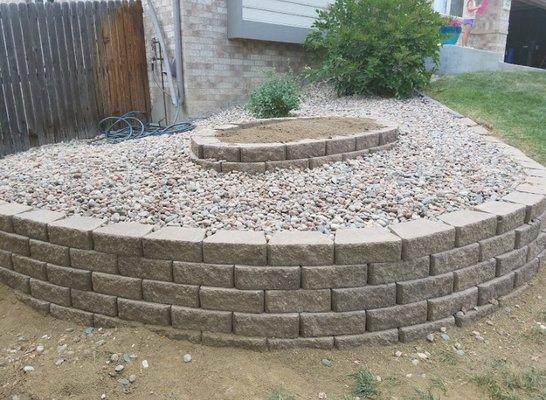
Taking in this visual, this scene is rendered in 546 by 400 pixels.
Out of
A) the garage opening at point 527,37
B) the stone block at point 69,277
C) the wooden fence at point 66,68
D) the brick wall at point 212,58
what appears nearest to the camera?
the stone block at point 69,277

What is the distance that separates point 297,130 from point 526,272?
2273 millimetres

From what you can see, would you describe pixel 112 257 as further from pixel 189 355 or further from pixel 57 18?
pixel 57 18

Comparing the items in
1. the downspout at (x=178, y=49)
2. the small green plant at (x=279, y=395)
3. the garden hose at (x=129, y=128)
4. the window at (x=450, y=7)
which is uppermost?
the window at (x=450, y=7)

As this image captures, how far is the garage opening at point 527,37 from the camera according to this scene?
17.0 metres

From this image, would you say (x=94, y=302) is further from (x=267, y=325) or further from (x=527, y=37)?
(x=527, y=37)

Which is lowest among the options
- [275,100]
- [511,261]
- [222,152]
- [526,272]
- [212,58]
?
[526,272]

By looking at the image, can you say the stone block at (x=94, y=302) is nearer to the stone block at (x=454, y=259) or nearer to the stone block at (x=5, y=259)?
the stone block at (x=5, y=259)

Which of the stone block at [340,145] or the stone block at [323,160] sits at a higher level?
the stone block at [340,145]

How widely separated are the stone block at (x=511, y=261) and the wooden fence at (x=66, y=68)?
5.81m

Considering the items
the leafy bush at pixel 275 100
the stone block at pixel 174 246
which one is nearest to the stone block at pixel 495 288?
the stone block at pixel 174 246

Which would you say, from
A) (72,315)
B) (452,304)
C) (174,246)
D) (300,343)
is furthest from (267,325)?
(72,315)

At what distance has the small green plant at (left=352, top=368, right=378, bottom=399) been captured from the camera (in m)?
2.22

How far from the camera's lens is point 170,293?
256cm

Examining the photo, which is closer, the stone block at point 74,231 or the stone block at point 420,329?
the stone block at point 420,329
